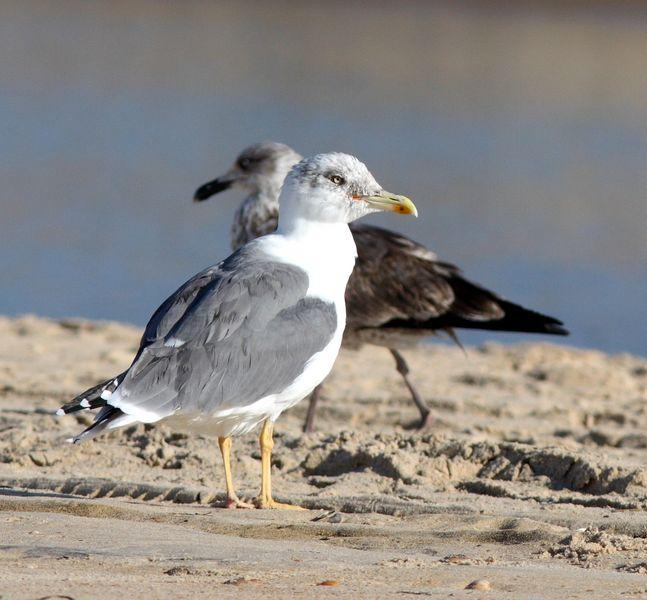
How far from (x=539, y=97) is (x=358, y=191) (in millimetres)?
21041

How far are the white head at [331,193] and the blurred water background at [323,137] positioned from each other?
244 inches

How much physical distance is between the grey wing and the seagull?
298cm

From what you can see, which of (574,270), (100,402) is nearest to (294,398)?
(100,402)

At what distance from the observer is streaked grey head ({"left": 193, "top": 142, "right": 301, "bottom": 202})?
9.60 meters

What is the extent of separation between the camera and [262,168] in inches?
383

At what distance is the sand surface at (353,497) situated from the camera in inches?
169

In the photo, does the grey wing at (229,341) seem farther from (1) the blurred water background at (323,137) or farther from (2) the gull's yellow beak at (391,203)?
(1) the blurred water background at (323,137)

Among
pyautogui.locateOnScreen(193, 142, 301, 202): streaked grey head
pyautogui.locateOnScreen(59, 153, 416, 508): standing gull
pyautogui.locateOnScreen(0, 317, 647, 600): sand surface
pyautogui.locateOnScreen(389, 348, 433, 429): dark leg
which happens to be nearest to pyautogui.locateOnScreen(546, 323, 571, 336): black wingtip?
pyautogui.locateOnScreen(0, 317, 647, 600): sand surface

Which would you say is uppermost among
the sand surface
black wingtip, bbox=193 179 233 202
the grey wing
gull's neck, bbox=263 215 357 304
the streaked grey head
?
the streaked grey head

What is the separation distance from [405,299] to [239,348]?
3470mm

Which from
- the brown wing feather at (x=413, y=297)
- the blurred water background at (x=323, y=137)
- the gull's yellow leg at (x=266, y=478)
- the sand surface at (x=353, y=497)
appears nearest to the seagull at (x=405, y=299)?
the brown wing feather at (x=413, y=297)

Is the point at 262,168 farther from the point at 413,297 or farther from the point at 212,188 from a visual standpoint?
the point at 413,297

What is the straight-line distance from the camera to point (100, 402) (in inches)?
213

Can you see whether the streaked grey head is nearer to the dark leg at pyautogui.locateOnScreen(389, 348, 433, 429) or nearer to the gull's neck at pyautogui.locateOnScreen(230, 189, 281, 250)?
the gull's neck at pyautogui.locateOnScreen(230, 189, 281, 250)
